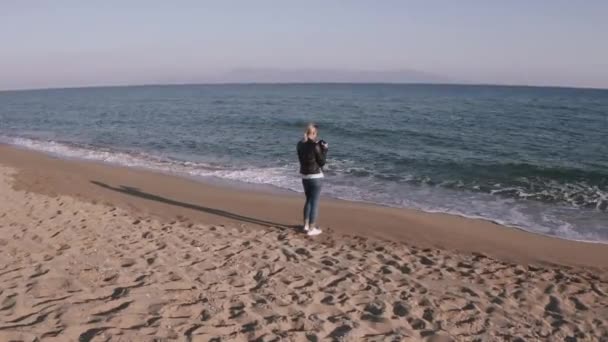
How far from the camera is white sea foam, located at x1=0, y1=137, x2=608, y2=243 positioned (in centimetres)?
804

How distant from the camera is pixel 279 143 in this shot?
733 inches

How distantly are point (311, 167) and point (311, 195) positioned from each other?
496 millimetres

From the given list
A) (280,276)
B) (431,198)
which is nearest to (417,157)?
(431,198)

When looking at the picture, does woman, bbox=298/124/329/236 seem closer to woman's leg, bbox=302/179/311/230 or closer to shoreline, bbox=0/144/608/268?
woman's leg, bbox=302/179/311/230

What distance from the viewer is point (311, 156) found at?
22.6 feet

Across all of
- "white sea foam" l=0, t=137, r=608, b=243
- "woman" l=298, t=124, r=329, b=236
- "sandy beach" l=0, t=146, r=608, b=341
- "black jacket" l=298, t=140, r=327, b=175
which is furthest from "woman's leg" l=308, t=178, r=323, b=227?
"white sea foam" l=0, t=137, r=608, b=243

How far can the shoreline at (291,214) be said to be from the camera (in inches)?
269

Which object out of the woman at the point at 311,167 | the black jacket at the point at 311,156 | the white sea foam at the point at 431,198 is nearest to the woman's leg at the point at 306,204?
the woman at the point at 311,167

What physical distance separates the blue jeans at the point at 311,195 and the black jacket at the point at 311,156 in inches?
6.6

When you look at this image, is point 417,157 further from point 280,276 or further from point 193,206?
point 280,276

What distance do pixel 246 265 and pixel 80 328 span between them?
6.82 feet

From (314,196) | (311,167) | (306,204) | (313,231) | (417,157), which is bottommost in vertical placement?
(313,231)

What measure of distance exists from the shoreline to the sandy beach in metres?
0.05

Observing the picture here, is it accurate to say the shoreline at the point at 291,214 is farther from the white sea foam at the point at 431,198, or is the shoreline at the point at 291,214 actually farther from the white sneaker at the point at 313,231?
the white sea foam at the point at 431,198
